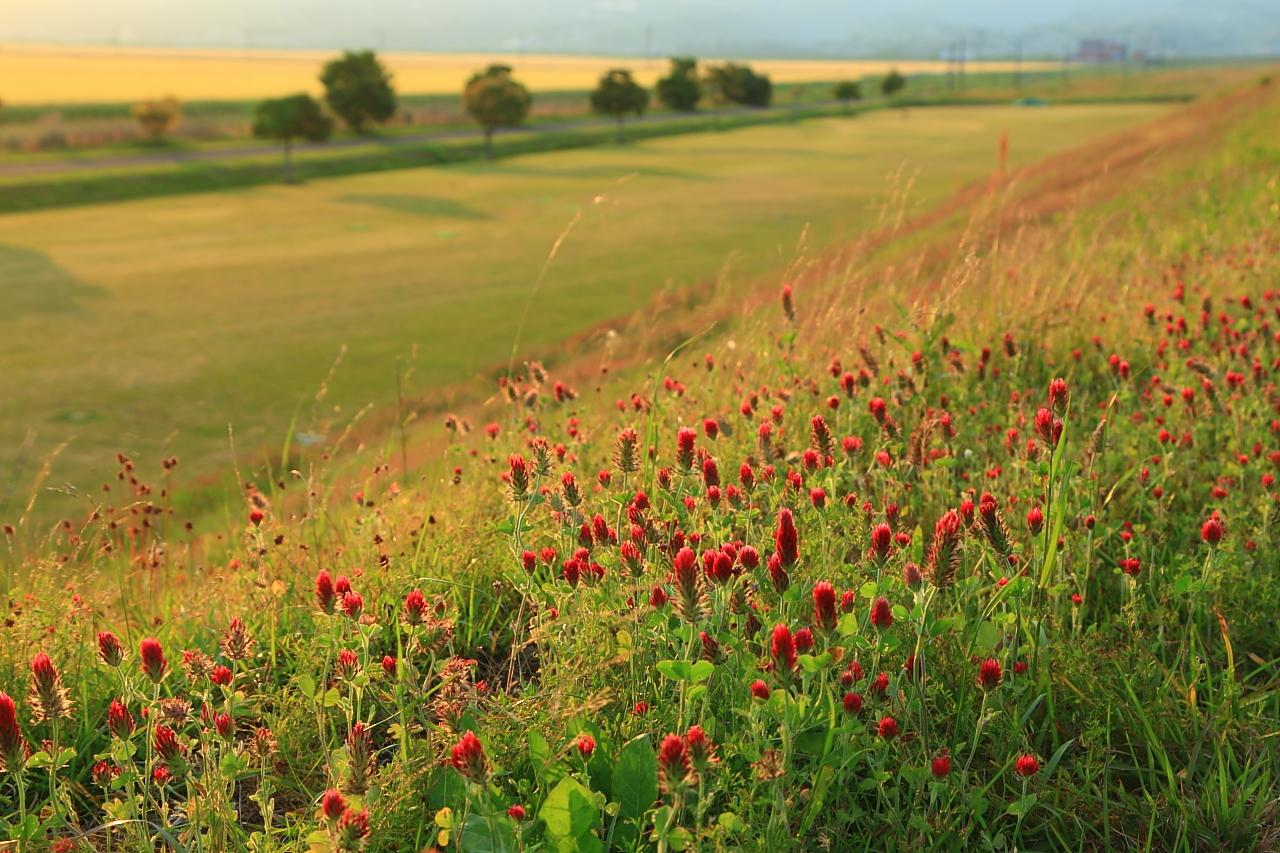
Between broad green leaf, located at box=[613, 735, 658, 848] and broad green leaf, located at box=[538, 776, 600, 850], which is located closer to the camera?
broad green leaf, located at box=[538, 776, 600, 850]

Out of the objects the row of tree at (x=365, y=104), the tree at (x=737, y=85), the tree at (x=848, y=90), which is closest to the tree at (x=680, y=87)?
the tree at (x=737, y=85)

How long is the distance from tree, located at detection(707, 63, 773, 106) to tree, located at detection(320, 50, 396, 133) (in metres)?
29.9

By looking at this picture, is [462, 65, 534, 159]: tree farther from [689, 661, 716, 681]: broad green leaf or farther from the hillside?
[689, 661, 716, 681]: broad green leaf

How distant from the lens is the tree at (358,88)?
3916 centimetres

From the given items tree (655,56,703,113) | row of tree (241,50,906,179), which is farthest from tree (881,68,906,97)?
row of tree (241,50,906,179)

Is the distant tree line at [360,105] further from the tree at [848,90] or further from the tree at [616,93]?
the tree at [848,90]

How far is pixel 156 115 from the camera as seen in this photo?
36812mm

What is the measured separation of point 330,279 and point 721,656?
14544 mm

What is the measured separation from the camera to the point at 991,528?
2223 mm

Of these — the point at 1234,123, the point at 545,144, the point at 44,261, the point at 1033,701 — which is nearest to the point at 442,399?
the point at 1033,701

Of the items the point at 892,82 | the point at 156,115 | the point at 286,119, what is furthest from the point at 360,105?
the point at 892,82

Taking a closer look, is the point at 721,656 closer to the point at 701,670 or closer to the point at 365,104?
the point at 701,670

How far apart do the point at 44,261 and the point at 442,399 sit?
11020 millimetres

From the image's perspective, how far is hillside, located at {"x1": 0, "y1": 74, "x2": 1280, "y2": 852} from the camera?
193cm
